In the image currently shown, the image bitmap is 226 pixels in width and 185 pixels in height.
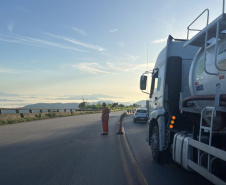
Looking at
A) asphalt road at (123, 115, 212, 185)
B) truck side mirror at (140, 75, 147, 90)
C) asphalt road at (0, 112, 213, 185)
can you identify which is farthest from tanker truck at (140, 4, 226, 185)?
asphalt road at (0, 112, 213, 185)

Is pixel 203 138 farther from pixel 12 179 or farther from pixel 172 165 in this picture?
pixel 12 179

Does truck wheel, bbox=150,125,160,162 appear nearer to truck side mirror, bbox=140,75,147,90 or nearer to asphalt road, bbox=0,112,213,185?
asphalt road, bbox=0,112,213,185

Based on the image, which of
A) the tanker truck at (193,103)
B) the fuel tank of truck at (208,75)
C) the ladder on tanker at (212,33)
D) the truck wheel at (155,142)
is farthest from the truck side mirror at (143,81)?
the ladder on tanker at (212,33)

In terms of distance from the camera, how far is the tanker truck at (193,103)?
4051 mm

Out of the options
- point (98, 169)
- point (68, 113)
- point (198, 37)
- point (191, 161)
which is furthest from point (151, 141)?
point (68, 113)

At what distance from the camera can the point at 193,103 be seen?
18.0 ft

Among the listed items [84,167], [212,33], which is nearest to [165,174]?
[84,167]

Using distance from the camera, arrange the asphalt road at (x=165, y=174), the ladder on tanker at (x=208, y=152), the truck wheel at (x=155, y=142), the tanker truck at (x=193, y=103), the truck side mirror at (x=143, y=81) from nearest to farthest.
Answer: the ladder on tanker at (x=208, y=152), the tanker truck at (x=193, y=103), the asphalt road at (x=165, y=174), the truck wheel at (x=155, y=142), the truck side mirror at (x=143, y=81)

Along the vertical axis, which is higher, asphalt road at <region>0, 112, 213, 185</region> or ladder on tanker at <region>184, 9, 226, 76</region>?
ladder on tanker at <region>184, 9, 226, 76</region>

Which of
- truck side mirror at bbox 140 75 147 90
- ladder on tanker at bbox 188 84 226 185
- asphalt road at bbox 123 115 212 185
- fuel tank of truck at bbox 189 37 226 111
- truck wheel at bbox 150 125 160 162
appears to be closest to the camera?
ladder on tanker at bbox 188 84 226 185

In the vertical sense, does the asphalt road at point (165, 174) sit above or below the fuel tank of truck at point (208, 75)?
below

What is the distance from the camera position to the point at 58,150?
8.91 meters

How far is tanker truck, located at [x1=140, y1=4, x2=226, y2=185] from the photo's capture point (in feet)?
13.3

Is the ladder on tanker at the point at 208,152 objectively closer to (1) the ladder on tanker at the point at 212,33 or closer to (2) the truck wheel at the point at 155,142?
(1) the ladder on tanker at the point at 212,33
